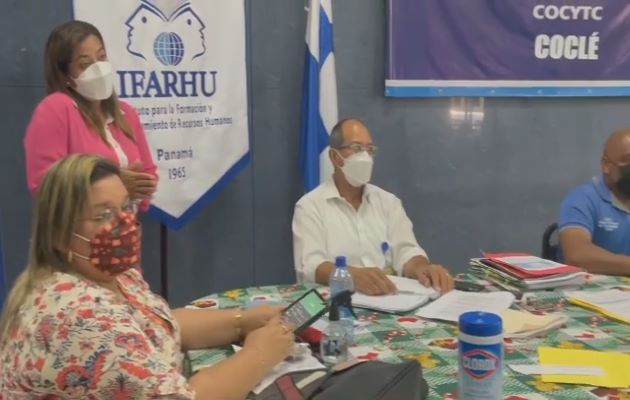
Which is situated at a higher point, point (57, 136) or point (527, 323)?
point (57, 136)

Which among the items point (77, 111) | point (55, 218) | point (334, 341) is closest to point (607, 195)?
point (334, 341)

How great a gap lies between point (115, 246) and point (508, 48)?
289 cm

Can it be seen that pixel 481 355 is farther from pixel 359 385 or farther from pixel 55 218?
pixel 55 218

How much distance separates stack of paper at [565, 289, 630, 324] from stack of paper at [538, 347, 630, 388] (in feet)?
1.08

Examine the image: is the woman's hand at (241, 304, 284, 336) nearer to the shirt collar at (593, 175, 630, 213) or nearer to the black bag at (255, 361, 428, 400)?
the black bag at (255, 361, 428, 400)

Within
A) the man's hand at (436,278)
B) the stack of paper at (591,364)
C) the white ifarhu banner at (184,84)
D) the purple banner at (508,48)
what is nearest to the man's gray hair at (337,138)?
the man's hand at (436,278)

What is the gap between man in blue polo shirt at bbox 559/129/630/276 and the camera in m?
2.60

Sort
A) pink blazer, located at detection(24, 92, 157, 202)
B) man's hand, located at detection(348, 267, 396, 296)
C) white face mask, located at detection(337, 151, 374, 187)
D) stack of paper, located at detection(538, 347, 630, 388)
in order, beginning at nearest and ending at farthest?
stack of paper, located at detection(538, 347, 630, 388)
man's hand, located at detection(348, 267, 396, 296)
pink blazer, located at detection(24, 92, 157, 202)
white face mask, located at detection(337, 151, 374, 187)

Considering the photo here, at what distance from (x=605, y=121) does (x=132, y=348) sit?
11.3 ft

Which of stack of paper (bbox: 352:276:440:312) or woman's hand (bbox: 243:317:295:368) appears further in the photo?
stack of paper (bbox: 352:276:440:312)

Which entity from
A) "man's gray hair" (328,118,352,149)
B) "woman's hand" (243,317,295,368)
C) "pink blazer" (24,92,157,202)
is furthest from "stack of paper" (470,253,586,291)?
"pink blazer" (24,92,157,202)

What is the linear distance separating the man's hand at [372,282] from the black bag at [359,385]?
2.13 feet

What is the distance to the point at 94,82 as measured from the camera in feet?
7.83

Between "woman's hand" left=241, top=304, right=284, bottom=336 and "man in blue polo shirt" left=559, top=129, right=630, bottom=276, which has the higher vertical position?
"man in blue polo shirt" left=559, top=129, right=630, bottom=276
